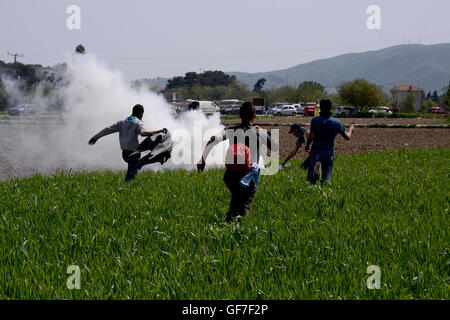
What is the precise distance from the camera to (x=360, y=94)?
275 feet

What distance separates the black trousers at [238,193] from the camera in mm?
6324

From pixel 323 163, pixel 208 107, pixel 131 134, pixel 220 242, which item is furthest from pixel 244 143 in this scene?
pixel 208 107

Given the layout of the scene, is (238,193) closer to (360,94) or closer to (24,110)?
(24,110)

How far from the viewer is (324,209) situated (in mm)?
7555

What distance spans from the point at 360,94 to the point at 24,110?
179 ft

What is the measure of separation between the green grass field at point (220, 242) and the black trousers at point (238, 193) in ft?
0.57

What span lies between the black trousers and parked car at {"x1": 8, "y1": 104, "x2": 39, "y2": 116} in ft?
178

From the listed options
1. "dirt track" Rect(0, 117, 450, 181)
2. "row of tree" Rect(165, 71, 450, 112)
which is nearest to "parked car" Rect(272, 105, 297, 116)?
"row of tree" Rect(165, 71, 450, 112)

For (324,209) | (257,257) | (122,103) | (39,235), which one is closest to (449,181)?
(324,209)

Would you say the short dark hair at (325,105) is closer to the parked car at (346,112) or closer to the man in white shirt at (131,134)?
the man in white shirt at (131,134)

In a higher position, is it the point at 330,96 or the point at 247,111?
the point at 330,96

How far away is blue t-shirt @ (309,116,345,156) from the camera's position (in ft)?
28.5

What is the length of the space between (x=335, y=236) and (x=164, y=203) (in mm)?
3157

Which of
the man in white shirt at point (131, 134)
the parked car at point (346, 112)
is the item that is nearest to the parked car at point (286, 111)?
the parked car at point (346, 112)
